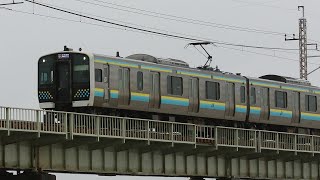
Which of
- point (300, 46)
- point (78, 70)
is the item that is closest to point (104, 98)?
point (78, 70)

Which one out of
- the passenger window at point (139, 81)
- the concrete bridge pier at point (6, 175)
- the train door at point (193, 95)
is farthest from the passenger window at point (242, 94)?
the concrete bridge pier at point (6, 175)

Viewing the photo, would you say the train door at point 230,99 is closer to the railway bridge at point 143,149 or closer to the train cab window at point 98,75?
the railway bridge at point 143,149

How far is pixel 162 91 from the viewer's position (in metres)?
54.2

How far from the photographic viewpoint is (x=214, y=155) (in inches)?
2189

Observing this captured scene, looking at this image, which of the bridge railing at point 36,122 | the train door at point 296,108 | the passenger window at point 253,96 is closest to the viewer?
the bridge railing at point 36,122

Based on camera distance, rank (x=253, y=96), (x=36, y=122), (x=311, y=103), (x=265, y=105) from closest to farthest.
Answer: (x=36, y=122) < (x=253, y=96) < (x=265, y=105) < (x=311, y=103)

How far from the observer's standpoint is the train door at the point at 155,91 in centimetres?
5331

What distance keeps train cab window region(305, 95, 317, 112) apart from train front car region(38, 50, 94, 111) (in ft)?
67.9

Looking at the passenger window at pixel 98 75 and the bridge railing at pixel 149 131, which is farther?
the passenger window at pixel 98 75

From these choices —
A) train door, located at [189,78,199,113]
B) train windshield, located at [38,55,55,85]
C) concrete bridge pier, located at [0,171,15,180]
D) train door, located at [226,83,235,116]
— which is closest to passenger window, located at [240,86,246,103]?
train door, located at [226,83,235,116]

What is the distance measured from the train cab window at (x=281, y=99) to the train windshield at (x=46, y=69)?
Answer: 1734 cm

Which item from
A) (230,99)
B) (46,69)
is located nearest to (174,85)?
(230,99)

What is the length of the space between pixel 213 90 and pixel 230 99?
172cm

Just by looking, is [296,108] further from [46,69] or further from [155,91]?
[46,69]
